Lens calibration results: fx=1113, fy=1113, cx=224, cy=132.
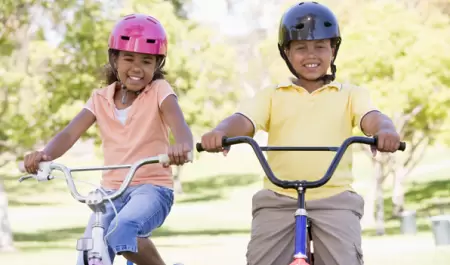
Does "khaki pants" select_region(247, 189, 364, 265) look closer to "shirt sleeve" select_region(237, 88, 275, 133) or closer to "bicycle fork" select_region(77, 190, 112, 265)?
"shirt sleeve" select_region(237, 88, 275, 133)

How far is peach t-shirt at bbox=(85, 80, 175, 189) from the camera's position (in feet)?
22.1

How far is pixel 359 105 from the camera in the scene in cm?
592

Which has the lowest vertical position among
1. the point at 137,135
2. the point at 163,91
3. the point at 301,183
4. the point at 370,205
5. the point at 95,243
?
the point at 370,205

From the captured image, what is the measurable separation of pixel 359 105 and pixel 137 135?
1531 mm

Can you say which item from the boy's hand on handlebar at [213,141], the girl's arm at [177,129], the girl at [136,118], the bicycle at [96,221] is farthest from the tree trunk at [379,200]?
the boy's hand on handlebar at [213,141]

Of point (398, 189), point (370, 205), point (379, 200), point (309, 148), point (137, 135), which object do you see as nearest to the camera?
point (309, 148)

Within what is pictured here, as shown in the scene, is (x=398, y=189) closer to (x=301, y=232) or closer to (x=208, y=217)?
(x=208, y=217)

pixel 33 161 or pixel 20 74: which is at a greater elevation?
pixel 20 74

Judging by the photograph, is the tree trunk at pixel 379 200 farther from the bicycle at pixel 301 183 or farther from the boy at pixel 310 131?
the bicycle at pixel 301 183

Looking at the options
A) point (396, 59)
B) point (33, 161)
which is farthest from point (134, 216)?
point (396, 59)

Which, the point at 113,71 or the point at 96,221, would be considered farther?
the point at 113,71

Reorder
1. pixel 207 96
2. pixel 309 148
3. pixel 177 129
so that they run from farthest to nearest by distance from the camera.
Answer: pixel 207 96, pixel 177 129, pixel 309 148

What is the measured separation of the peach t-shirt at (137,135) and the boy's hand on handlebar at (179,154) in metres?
0.93

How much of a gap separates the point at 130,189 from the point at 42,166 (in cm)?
69
